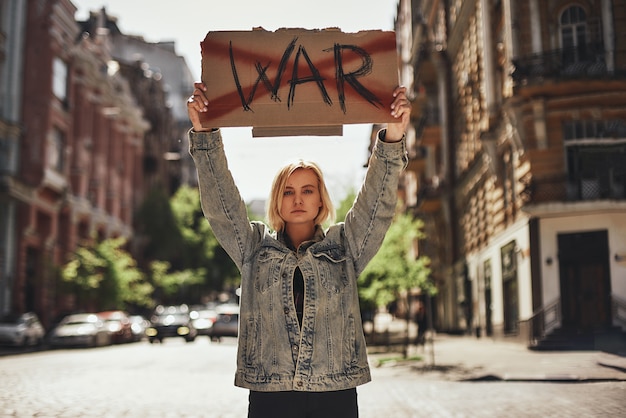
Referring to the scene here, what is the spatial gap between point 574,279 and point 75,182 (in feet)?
103

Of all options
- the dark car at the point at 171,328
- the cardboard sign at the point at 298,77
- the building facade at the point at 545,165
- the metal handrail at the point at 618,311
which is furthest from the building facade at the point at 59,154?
the cardboard sign at the point at 298,77

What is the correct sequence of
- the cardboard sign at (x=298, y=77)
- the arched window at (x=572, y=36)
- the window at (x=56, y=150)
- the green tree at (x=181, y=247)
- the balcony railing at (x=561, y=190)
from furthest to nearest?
1. the green tree at (x=181, y=247)
2. the window at (x=56, y=150)
3. the balcony railing at (x=561, y=190)
4. the arched window at (x=572, y=36)
5. the cardboard sign at (x=298, y=77)

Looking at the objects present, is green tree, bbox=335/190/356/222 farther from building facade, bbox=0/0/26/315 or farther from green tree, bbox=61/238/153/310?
green tree, bbox=61/238/153/310

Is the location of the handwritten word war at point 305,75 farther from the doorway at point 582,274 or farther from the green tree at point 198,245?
the green tree at point 198,245

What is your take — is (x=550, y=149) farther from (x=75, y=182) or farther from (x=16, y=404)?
(x=75, y=182)

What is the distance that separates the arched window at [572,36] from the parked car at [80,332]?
2071cm

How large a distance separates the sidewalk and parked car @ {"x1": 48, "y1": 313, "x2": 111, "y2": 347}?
12.3 meters

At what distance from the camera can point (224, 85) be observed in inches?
139

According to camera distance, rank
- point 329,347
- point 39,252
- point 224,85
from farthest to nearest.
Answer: point 39,252, point 224,85, point 329,347

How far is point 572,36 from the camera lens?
22.0 m

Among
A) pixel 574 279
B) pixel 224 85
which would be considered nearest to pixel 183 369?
pixel 574 279

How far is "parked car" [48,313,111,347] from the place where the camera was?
31891mm

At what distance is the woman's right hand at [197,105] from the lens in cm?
339

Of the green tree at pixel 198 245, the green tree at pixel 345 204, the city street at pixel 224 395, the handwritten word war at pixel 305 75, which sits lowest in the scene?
the city street at pixel 224 395
